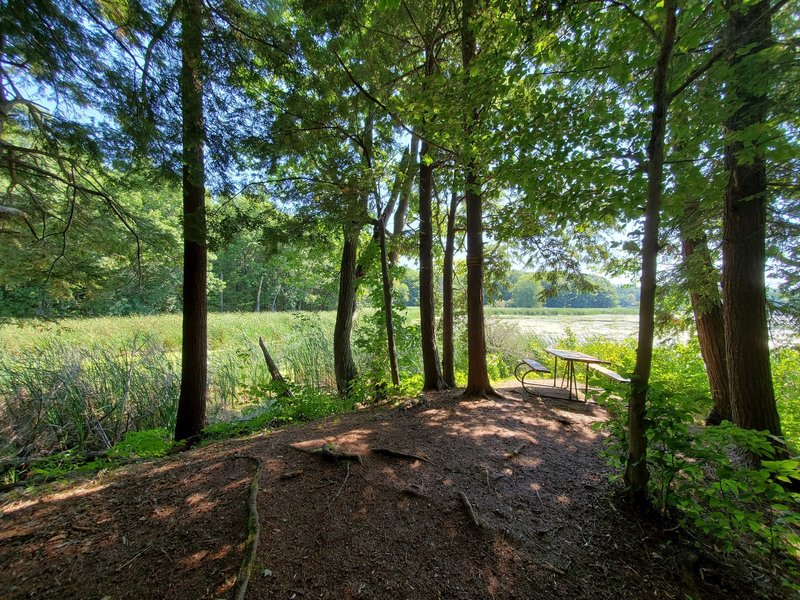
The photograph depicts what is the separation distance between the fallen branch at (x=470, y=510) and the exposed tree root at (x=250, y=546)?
1241 mm

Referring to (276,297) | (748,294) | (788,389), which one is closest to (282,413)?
(748,294)

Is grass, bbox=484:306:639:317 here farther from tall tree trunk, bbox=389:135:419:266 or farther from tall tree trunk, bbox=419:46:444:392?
tall tree trunk, bbox=419:46:444:392

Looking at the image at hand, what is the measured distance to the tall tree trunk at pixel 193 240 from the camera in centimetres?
333

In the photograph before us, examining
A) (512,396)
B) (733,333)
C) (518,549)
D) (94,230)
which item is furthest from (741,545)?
(94,230)

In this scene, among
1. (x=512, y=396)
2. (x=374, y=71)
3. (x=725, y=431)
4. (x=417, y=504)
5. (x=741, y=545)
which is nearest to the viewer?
(x=725, y=431)

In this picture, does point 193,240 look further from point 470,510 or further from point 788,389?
point 788,389

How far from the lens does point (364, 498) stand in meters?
2.09

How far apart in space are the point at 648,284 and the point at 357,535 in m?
2.32

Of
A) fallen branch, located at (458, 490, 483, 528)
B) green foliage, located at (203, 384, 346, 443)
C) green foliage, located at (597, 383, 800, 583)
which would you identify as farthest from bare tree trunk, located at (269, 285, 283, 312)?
green foliage, located at (597, 383, 800, 583)

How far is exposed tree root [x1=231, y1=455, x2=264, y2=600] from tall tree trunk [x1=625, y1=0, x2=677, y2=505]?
2.26m

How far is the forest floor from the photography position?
4.99 feet

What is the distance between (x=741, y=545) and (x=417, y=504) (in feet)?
6.19

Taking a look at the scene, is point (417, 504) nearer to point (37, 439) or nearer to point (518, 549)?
point (518, 549)

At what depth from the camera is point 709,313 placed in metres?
4.17
